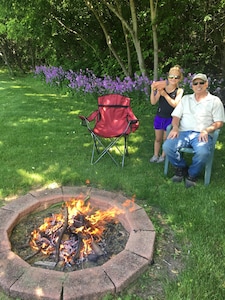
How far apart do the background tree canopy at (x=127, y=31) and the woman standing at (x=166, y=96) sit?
3072 millimetres

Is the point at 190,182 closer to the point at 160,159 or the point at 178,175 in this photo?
the point at 178,175

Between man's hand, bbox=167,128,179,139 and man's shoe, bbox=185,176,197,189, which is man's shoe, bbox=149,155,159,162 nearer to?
man's hand, bbox=167,128,179,139

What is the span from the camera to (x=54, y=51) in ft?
36.8

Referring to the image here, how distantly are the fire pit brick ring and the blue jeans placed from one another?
97cm

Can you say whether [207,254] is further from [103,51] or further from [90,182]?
[103,51]

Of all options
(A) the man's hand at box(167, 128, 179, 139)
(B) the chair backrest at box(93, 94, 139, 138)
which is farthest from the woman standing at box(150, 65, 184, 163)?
(B) the chair backrest at box(93, 94, 139, 138)

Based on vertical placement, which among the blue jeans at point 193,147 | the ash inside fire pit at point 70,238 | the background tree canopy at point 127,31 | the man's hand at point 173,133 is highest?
the background tree canopy at point 127,31

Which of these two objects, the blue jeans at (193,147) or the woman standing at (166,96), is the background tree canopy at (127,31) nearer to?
the woman standing at (166,96)

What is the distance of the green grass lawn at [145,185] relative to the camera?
7.02ft

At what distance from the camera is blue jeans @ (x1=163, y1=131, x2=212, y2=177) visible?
3.28 metres

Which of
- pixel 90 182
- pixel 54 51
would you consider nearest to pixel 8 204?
pixel 90 182

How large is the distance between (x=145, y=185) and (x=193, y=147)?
691 mm

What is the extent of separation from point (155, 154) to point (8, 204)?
2.07 m

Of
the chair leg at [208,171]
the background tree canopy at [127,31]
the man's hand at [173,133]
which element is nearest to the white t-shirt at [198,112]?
the man's hand at [173,133]
